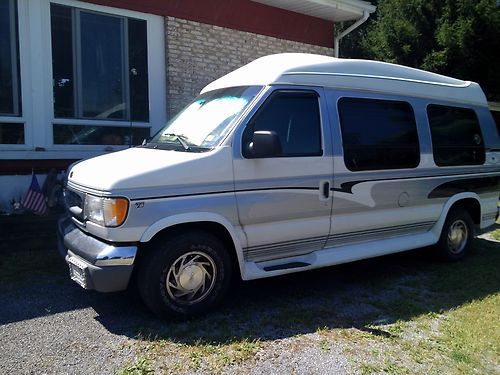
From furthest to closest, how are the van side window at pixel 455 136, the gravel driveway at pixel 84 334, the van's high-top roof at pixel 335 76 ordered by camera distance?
the van side window at pixel 455 136 < the van's high-top roof at pixel 335 76 < the gravel driveway at pixel 84 334

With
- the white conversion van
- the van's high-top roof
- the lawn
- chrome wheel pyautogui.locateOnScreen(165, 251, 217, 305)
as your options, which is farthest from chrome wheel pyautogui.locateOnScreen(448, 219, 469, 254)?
chrome wheel pyautogui.locateOnScreen(165, 251, 217, 305)

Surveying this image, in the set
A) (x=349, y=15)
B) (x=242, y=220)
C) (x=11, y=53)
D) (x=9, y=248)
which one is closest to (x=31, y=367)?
(x=242, y=220)

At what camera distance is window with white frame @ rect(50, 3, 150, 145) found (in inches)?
336

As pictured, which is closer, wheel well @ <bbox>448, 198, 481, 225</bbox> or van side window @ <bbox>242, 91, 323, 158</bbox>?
van side window @ <bbox>242, 91, 323, 158</bbox>

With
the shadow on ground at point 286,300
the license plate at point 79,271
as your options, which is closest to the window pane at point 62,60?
the shadow on ground at point 286,300

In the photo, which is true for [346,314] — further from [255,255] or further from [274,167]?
[274,167]

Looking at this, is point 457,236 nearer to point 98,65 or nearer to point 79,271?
point 79,271

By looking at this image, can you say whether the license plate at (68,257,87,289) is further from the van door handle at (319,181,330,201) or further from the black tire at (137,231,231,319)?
the van door handle at (319,181,330,201)

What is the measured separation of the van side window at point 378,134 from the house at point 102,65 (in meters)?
5.19

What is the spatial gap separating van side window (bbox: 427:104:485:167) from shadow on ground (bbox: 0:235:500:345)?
136cm

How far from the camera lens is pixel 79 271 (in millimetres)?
4094

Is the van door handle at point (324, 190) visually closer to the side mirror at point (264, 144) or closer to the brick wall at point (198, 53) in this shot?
the side mirror at point (264, 144)

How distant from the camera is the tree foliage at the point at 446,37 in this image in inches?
730

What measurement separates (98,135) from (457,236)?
614 centimetres
